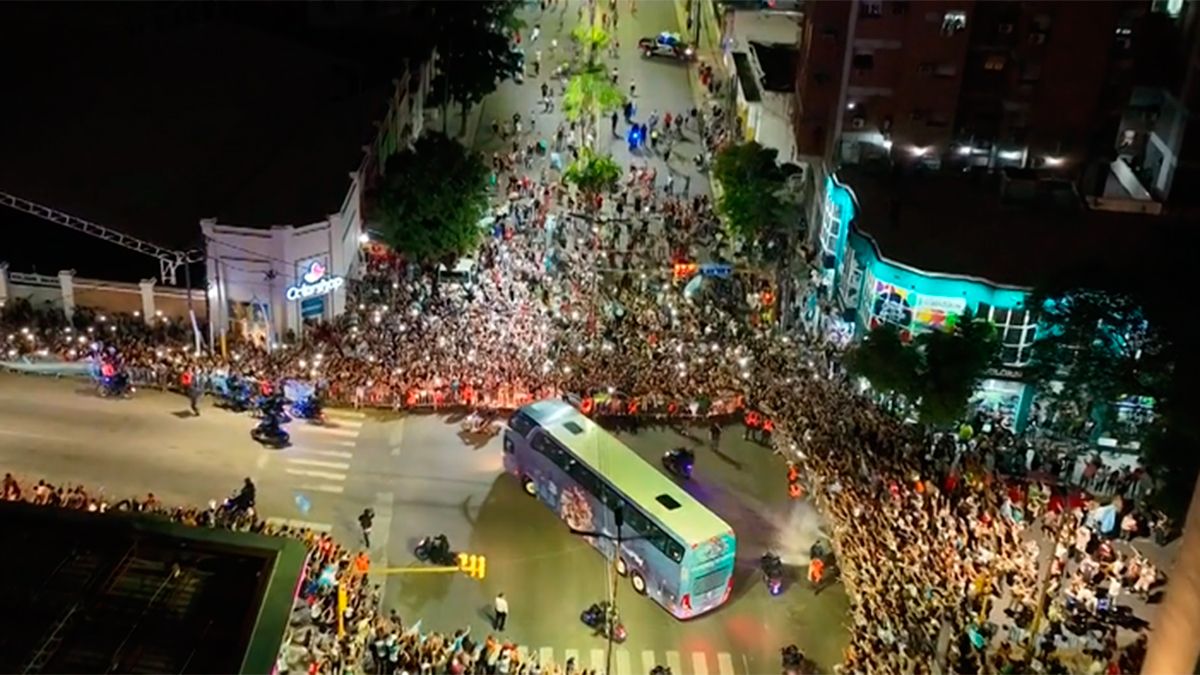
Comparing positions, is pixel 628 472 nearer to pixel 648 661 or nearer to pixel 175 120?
pixel 648 661

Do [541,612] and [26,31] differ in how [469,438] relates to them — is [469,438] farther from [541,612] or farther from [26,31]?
[26,31]

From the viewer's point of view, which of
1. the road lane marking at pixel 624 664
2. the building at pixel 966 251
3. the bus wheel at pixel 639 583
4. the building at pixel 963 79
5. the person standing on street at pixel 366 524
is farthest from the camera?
the building at pixel 963 79

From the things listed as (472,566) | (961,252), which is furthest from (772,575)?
(961,252)

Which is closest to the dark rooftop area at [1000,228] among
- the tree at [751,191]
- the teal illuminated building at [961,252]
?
the teal illuminated building at [961,252]

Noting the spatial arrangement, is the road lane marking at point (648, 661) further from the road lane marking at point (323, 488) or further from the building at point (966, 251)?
the building at point (966, 251)

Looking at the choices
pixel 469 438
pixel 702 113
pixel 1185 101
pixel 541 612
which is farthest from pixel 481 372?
pixel 702 113

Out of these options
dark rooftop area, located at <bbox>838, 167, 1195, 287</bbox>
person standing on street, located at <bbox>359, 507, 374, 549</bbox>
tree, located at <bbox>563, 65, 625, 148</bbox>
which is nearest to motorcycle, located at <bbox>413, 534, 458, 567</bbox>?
person standing on street, located at <bbox>359, 507, 374, 549</bbox>
